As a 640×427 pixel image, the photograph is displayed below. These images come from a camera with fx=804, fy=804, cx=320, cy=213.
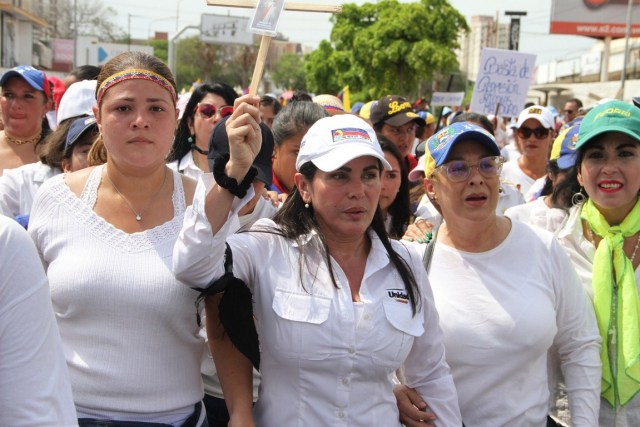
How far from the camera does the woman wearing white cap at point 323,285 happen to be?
2541 mm

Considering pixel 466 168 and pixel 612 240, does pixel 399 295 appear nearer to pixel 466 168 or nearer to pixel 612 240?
pixel 466 168

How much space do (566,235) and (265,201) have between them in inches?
54.2

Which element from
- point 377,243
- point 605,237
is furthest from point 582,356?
point 377,243

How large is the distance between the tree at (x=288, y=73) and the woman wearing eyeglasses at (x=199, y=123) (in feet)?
323

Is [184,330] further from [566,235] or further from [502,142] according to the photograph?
[502,142]

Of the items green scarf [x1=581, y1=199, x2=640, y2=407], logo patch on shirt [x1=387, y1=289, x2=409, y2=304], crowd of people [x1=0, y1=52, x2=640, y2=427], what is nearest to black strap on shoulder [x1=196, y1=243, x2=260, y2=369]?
crowd of people [x1=0, y1=52, x2=640, y2=427]

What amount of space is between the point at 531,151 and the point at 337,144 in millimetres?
4839

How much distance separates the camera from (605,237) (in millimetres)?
3469

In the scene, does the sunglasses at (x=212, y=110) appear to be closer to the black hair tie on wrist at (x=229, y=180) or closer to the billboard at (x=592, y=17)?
the black hair tie on wrist at (x=229, y=180)

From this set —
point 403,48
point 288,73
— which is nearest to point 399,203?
point 403,48

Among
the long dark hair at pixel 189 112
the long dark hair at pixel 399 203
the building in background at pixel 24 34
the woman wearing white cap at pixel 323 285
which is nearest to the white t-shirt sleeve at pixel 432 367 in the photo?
the woman wearing white cap at pixel 323 285

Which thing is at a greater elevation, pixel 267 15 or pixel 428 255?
pixel 267 15

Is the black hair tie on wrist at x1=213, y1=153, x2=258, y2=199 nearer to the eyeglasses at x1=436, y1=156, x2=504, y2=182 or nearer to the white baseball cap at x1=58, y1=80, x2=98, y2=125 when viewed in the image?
the eyeglasses at x1=436, y1=156, x2=504, y2=182

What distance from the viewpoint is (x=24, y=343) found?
167 cm
